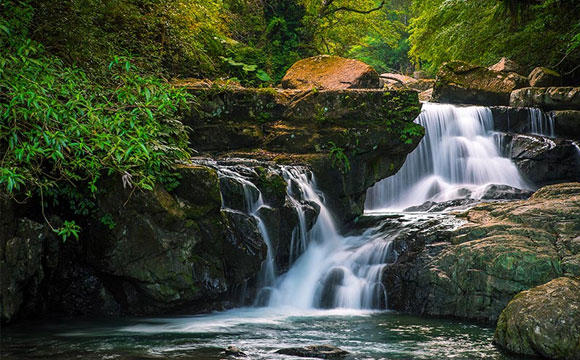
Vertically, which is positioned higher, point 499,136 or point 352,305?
point 499,136

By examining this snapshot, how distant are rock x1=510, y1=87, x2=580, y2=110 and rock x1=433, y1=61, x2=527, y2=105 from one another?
98cm

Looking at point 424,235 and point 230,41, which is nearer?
point 424,235

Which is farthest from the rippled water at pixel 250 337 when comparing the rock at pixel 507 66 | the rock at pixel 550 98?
the rock at pixel 507 66

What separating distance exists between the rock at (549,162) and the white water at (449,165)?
1.14ft

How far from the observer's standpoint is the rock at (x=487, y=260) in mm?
7656

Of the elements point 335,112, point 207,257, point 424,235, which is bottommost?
point 207,257

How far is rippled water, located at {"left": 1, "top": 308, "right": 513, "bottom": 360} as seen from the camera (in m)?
5.68

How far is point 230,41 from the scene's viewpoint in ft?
49.5

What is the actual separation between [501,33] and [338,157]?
39.0ft

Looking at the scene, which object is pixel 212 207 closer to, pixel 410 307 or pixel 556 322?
pixel 410 307

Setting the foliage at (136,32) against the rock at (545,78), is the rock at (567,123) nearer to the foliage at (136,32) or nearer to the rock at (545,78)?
the rock at (545,78)

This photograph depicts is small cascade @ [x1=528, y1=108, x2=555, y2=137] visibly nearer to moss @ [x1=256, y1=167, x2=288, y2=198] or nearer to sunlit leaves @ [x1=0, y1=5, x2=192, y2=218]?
moss @ [x1=256, y1=167, x2=288, y2=198]

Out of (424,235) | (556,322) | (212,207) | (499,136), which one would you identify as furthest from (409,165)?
(556,322)

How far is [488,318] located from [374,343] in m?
2.31
